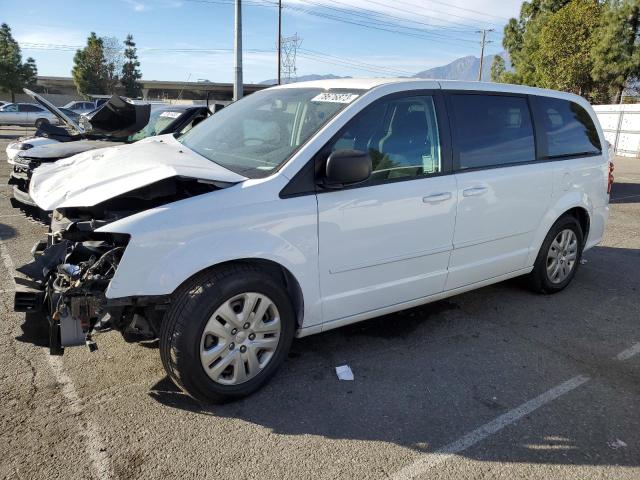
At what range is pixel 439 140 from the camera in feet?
12.3

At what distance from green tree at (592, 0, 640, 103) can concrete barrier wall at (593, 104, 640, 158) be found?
6411 mm

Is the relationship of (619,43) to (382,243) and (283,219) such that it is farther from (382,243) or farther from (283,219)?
(283,219)

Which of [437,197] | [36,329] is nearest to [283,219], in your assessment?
[437,197]

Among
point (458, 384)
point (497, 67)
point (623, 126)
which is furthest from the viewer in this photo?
point (497, 67)

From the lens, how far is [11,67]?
46.8 metres

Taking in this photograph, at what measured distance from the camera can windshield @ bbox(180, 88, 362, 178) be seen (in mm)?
3295

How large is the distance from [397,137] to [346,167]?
719 mm

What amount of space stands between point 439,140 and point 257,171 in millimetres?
1408

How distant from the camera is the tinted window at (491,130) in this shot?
12.8 ft

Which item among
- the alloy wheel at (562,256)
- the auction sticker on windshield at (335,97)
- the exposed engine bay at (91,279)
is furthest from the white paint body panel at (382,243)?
the alloy wheel at (562,256)

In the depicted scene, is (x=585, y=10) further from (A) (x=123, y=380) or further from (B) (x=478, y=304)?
(A) (x=123, y=380)

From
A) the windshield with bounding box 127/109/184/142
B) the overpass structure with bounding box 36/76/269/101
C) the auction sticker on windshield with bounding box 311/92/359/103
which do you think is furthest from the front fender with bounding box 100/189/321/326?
the overpass structure with bounding box 36/76/269/101

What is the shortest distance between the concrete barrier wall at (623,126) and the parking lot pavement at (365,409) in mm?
A: 22087

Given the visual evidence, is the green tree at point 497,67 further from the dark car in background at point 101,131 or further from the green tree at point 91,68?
the green tree at point 91,68
